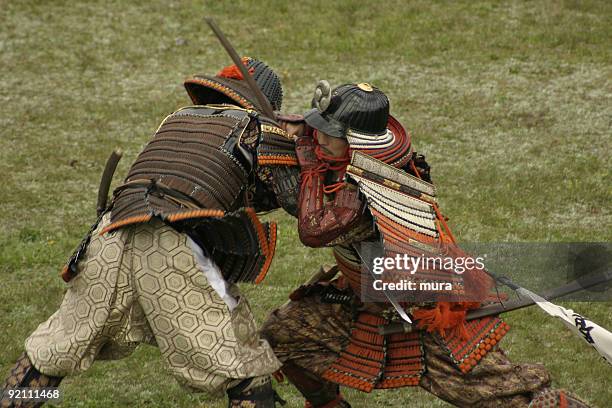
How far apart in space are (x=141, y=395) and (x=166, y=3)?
7986 millimetres

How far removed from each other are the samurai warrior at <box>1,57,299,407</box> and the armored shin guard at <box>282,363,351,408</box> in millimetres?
739

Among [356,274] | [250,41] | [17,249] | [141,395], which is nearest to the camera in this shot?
[356,274]

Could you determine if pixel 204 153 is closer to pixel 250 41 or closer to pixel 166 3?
pixel 250 41

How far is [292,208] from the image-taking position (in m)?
4.86

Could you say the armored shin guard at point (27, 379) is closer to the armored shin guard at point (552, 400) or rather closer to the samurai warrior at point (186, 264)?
the samurai warrior at point (186, 264)

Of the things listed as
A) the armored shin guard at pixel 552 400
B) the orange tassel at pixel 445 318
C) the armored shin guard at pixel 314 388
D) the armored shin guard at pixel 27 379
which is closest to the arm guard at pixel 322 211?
the orange tassel at pixel 445 318

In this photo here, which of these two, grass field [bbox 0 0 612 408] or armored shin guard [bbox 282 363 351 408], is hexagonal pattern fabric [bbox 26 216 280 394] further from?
grass field [bbox 0 0 612 408]

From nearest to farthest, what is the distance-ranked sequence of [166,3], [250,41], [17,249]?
[17,249]
[250,41]
[166,3]

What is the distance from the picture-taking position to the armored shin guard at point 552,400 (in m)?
4.81

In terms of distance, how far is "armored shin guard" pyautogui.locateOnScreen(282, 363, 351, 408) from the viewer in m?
5.53

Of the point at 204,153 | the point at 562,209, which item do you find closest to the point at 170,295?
the point at 204,153
